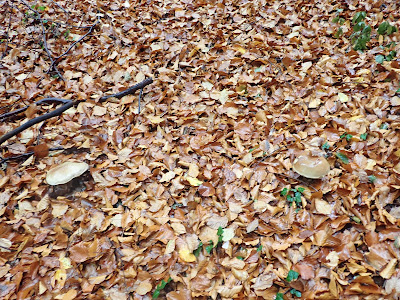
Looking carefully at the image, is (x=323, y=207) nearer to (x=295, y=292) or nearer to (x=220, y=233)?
(x=295, y=292)

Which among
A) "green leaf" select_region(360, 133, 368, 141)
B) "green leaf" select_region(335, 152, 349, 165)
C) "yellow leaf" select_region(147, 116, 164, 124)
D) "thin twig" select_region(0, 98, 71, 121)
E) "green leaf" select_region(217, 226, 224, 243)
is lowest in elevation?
"green leaf" select_region(217, 226, 224, 243)

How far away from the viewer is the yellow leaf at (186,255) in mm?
2150

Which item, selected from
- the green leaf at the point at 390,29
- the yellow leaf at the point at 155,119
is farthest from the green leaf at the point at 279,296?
the green leaf at the point at 390,29

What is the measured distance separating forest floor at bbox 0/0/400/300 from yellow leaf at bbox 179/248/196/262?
0.02 metres

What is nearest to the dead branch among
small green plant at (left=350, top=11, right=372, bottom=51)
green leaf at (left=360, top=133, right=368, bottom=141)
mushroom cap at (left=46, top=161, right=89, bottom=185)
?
mushroom cap at (left=46, top=161, right=89, bottom=185)

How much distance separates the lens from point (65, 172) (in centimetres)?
257

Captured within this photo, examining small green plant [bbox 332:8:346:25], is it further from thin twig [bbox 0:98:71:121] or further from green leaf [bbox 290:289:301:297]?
thin twig [bbox 0:98:71:121]

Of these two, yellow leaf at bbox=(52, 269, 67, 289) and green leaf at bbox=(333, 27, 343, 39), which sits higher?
green leaf at bbox=(333, 27, 343, 39)

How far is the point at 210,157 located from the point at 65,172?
1444mm

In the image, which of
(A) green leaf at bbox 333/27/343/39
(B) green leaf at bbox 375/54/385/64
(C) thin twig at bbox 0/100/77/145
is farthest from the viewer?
(A) green leaf at bbox 333/27/343/39

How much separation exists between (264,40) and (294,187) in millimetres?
2480

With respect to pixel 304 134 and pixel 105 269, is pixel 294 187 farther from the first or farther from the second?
pixel 105 269

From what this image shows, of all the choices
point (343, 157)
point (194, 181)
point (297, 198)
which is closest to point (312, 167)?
point (297, 198)

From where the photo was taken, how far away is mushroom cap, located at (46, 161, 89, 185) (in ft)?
8.27
